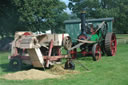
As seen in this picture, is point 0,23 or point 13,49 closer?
point 13,49

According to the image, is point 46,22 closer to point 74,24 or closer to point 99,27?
point 74,24

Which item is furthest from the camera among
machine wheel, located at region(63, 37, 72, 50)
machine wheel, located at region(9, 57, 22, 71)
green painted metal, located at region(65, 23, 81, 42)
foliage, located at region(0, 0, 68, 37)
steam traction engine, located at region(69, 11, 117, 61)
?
green painted metal, located at region(65, 23, 81, 42)

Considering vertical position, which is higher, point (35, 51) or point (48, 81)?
point (35, 51)

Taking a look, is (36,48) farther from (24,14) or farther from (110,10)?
(110,10)

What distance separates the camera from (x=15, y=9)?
19.2 metres

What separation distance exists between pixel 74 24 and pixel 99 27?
9.96m

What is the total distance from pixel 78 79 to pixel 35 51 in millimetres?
2001

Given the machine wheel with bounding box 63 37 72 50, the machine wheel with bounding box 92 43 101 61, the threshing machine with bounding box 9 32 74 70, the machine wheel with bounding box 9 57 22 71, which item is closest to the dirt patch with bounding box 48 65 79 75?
the threshing machine with bounding box 9 32 74 70

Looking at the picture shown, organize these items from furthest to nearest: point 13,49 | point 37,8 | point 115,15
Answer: point 115,15
point 37,8
point 13,49

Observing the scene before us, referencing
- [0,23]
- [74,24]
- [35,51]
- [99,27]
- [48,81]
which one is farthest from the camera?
[74,24]

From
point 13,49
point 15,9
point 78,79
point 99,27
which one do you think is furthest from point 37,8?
point 78,79

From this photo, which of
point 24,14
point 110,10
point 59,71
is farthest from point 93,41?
point 110,10

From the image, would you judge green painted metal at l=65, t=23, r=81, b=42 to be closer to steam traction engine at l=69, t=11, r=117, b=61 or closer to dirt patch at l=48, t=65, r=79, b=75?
steam traction engine at l=69, t=11, r=117, b=61

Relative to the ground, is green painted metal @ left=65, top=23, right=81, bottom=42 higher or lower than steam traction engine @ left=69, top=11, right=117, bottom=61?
lower
